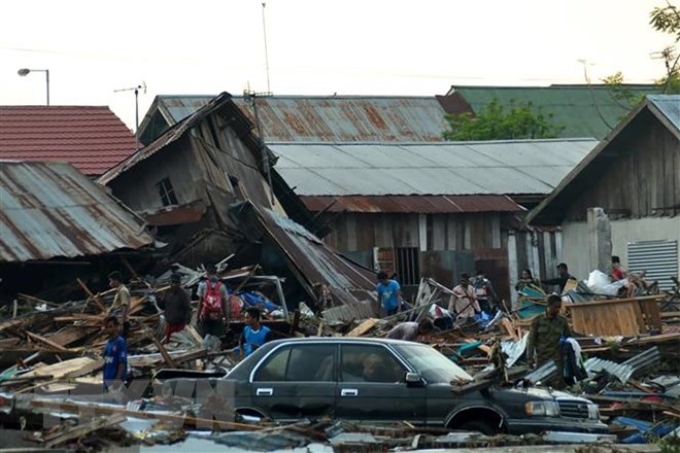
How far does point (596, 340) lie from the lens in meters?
24.0

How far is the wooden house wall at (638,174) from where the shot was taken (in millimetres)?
31891

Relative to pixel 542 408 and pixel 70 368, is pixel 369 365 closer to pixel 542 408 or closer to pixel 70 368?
pixel 542 408

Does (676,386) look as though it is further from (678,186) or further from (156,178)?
(156,178)

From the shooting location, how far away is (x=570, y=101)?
2714 inches

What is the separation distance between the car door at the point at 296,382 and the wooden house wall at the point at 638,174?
16.0 m

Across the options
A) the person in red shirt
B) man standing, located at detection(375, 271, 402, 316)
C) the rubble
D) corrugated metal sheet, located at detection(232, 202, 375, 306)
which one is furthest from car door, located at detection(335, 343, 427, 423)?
corrugated metal sheet, located at detection(232, 202, 375, 306)

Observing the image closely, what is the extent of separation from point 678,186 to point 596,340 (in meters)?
8.59

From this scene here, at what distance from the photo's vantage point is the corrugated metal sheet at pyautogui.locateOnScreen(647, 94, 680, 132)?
101 feet

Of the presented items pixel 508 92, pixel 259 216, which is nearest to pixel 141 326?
pixel 259 216

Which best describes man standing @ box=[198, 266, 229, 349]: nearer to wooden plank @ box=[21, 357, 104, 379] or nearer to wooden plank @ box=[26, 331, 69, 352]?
wooden plank @ box=[26, 331, 69, 352]

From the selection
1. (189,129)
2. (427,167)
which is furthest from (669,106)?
(427,167)

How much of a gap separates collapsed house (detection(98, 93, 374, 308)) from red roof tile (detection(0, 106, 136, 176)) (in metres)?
6.49

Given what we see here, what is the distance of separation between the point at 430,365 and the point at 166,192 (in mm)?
17952

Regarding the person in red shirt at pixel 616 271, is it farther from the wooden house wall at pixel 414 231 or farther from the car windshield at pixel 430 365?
the car windshield at pixel 430 365
